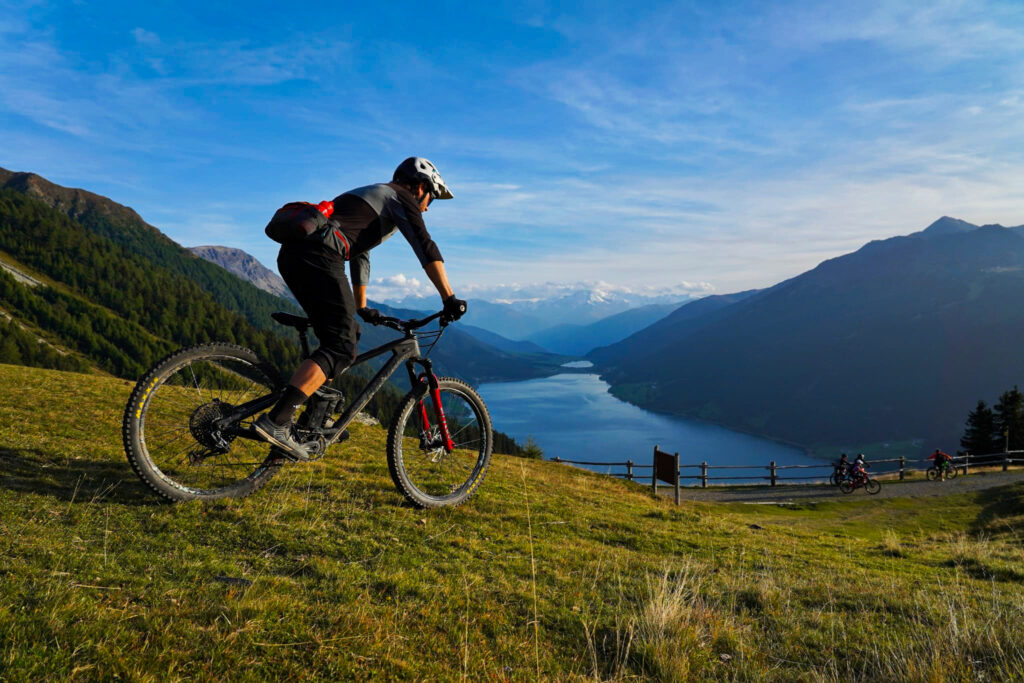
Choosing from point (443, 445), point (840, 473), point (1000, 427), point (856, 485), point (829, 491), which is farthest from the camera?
point (1000, 427)

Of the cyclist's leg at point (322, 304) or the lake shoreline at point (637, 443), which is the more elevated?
the cyclist's leg at point (322, 304)

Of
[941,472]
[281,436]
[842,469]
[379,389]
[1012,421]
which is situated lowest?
[941,472]

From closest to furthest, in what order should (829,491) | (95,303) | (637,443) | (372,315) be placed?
(372,315) → (829,491) → (95,303) → (637,443)

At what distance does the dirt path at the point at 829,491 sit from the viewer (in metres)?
30.7

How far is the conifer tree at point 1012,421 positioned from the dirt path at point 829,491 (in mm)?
21175

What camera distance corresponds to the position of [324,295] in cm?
459

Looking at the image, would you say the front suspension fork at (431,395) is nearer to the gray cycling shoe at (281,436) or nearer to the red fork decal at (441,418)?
the red fork decal at (441,418)

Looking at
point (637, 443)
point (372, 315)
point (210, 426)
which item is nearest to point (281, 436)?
point (210, 426)

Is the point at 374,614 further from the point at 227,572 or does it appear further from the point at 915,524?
the point at 915,524

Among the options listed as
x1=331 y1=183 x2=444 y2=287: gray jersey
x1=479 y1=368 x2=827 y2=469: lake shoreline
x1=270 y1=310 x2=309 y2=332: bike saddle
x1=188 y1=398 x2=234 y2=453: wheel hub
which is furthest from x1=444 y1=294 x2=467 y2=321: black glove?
x1=479 y1=368 x2=827 y2=469: lake shoreline

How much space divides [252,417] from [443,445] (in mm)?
2196

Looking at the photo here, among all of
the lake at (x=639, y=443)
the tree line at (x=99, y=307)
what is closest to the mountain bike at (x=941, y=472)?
the tree line at (x=99, y=307)

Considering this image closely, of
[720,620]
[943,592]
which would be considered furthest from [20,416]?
[943,592]

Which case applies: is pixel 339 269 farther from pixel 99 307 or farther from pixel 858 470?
pixel 99 307
